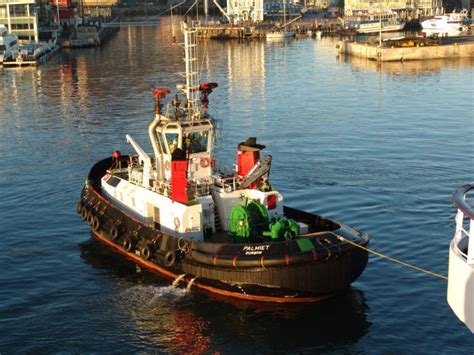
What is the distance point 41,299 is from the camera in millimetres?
26344

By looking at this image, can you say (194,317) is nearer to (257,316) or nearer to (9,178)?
(257,316)

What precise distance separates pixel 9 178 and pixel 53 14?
120 m

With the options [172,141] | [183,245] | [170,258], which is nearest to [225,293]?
[183,245]

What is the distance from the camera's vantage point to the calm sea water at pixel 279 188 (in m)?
23.6

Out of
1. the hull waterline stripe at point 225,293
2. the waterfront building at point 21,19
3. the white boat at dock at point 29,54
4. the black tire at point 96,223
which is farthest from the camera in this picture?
the waterfront building at point 21,19

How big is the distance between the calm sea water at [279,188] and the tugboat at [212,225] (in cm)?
97

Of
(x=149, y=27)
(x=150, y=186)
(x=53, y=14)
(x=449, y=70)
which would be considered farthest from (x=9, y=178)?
(x=149, y=27)

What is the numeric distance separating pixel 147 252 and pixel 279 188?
13826mm

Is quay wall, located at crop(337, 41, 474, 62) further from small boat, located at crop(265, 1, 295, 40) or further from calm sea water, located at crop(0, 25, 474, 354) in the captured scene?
small boat, located at crop(265, 1, 295, 40)

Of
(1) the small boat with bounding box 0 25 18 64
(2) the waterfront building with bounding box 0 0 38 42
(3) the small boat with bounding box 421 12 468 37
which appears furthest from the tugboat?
(3) the small boat with bounding box 421 12 468 37

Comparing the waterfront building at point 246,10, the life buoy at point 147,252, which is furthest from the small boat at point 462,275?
the waterfront building at point 246,10

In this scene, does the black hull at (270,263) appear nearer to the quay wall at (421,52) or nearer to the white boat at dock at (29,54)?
the quay wall at (421,52)

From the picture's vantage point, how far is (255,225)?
26.1 metres

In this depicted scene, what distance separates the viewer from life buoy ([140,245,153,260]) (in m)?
27.2
